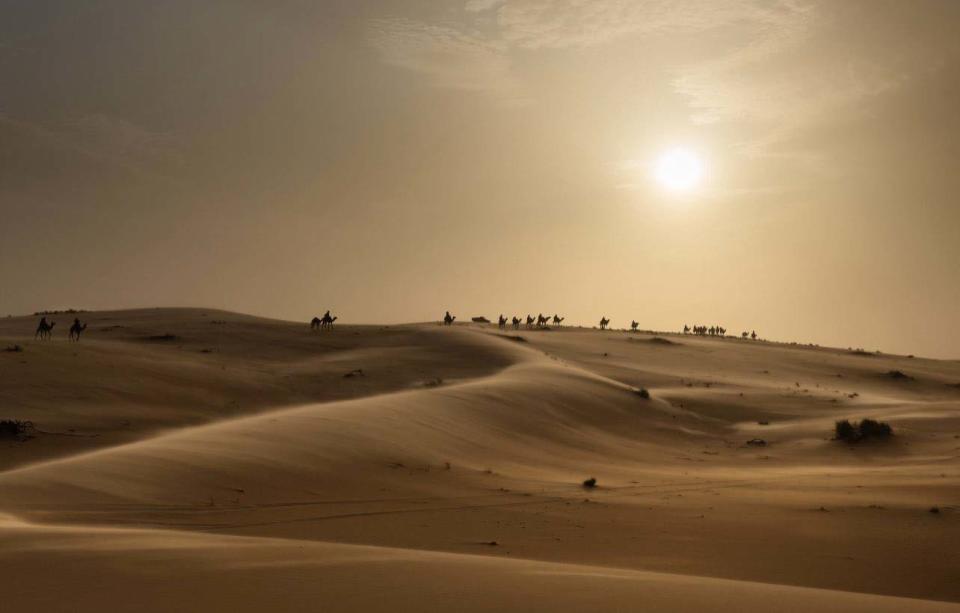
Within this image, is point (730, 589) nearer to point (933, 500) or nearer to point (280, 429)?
point (933, 500)

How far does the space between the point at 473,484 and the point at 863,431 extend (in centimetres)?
1288

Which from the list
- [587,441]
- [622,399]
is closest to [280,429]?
[587,441]

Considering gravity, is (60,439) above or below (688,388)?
below

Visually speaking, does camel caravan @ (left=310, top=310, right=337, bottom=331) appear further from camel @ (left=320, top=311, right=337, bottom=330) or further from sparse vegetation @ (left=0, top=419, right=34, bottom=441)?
sparse vegetation @ (left=0, top=419, right=34, bottom=441)

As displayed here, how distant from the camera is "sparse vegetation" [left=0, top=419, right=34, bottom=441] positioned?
17.2 meters

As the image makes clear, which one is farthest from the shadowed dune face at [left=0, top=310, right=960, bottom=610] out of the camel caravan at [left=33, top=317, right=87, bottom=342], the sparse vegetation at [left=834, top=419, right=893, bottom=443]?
the camel caravan at [left=33, top=317, right=87, bottom=342]

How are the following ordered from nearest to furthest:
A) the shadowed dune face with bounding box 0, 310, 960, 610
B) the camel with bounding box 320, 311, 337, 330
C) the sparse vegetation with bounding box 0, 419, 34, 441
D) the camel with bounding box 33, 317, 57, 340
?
the shadowed dune face with bounding box 0, 310, 960, 610
the sparse vegetation with bounding box 0, 419, 34, 441
the camel with bounding box 33, 317, 57, 340
the camel with bounding box 320, 311, 337, 330

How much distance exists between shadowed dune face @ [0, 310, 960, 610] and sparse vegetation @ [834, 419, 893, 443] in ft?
1.75

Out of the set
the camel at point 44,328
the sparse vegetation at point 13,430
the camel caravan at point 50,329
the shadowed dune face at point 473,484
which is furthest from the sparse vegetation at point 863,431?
the camel at point 44,328

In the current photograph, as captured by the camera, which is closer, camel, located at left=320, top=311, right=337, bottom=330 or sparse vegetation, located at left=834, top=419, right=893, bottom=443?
sparse vegetation, located at left=834, top=419, right=893, bottom=443

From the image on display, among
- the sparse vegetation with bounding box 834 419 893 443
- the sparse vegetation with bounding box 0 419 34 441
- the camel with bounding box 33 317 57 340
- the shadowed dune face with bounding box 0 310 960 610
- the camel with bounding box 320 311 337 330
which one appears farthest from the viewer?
the camel with bounding box 320 311 337 330

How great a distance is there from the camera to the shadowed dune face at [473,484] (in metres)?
7.16

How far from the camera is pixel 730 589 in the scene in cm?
711

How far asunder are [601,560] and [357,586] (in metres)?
3.96
